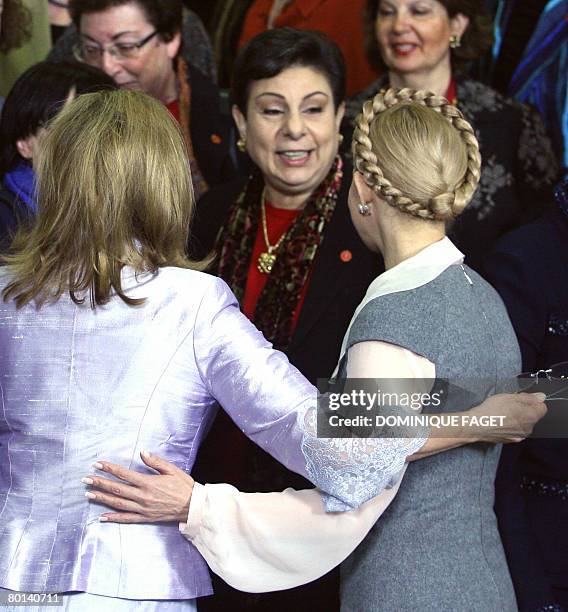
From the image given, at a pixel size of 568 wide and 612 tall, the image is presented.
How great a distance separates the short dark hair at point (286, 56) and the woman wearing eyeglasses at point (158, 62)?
68 cm

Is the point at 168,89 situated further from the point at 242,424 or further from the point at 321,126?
the point at 242,424

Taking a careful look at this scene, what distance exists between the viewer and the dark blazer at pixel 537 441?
2.38 metres

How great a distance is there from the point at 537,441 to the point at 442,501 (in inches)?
17.9

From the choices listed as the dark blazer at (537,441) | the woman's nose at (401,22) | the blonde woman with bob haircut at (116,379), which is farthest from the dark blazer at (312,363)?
the woman's nose at (401,22)

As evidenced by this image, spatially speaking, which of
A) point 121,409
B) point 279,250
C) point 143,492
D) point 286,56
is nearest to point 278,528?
point 143,492

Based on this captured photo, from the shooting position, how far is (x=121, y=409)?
1.89 meters

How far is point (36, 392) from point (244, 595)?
998 mm

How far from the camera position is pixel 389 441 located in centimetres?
187

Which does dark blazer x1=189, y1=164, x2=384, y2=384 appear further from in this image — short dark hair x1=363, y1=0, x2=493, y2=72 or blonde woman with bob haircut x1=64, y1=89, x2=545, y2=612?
short dark hair x1=363, y1=0, x2=493, y2=72

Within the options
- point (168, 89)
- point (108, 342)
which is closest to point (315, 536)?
point (108, 342)

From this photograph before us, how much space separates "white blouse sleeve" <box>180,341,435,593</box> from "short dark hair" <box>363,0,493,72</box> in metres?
1.91

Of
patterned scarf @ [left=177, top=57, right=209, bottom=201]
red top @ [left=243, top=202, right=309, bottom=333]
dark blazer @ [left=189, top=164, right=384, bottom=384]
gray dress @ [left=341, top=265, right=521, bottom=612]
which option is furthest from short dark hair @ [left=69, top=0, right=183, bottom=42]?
gray dress @ [left=341, top=265, right=521, bottom=612]

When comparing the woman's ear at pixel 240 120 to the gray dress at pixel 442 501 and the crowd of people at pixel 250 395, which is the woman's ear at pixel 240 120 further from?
the gray dress at pixel 442 501

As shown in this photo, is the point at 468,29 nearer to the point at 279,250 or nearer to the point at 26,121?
the point at 279,250
